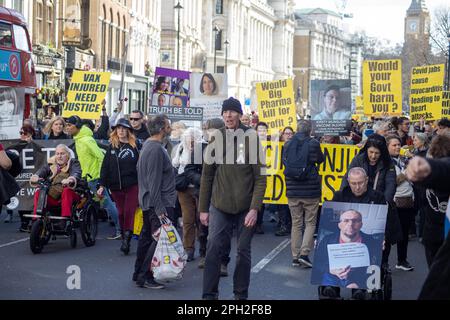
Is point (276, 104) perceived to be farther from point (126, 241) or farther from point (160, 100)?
point (126, 241)

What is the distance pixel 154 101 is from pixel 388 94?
5113mm

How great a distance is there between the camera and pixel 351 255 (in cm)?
898

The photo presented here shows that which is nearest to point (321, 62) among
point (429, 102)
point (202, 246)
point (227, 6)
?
point (227, 6)

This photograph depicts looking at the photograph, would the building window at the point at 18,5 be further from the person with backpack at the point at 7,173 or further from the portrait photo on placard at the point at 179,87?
the person with backpack at the point at 7,173

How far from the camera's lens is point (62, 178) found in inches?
504

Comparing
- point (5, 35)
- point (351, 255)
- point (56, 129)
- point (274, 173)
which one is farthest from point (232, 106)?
point (5, 35)

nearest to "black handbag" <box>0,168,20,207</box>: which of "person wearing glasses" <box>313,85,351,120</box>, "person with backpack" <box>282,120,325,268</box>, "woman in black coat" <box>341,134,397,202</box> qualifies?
"woman in black coat" <box>341,134,397,202</box>

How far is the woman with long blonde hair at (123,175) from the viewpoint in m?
12.3

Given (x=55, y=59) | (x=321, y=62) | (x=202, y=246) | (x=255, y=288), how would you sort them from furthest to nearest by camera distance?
(x=321, y=62) < (x=55, y=59) < (x=202, y=246) < (x=255, y=288)

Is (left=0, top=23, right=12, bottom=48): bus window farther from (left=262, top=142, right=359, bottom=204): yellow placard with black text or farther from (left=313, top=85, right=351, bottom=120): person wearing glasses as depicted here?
(left=262, top=142, right=359, bottom=204): yellow placard with black text

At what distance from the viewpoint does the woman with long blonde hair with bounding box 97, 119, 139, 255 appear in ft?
40.5

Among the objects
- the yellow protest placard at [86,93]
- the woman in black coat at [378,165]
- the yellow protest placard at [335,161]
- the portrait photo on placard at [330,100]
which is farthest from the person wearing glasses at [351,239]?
the yellow protest placard at [86,93]

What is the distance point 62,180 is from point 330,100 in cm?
890
